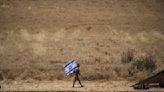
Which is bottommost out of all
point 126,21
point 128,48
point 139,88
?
point 139,88

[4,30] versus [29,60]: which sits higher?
[4,30]

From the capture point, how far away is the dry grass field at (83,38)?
92.6ft

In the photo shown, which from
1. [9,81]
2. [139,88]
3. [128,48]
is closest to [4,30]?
[9,81]

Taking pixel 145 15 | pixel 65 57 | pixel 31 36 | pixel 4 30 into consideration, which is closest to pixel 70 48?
pixel 65 57

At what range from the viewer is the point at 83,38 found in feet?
104

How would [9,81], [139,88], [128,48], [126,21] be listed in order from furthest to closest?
[126,21]
[128,48]
[9,81]
[139,88]

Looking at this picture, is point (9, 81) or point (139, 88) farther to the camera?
point (9, 81)

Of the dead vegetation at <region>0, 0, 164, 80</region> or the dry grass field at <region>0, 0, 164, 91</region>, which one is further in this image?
the dead vegetation at <region>0, 0, 164, 80</region>

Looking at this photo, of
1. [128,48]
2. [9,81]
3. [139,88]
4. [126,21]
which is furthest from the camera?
[126,21]

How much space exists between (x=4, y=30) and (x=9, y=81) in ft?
20.9

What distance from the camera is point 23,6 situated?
34.4 meters

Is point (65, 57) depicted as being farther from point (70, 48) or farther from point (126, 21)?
point (126, 21)

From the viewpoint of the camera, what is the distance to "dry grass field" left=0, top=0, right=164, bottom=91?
92.6ft

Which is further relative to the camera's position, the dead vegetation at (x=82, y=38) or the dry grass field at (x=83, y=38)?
the dead vegetation at (x=82, y=38)
